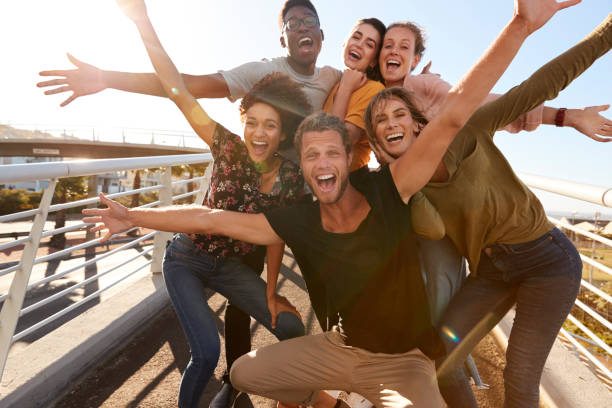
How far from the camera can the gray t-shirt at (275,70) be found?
259cm

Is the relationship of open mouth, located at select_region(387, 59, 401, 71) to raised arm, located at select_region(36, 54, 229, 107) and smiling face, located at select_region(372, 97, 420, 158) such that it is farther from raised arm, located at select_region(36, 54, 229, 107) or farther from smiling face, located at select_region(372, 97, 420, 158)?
raised arm, located at select_region(36, 54, 229, 107)

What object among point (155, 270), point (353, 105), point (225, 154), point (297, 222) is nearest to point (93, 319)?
point (155, 270)

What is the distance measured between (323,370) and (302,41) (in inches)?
84.8

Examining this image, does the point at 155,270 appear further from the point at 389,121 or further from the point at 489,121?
the point at 489,121

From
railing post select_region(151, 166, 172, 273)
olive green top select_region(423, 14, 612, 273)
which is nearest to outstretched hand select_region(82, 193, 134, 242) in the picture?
olive green top select_region(423, 14, 612, 273)

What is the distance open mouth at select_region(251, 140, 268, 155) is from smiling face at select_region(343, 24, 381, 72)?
2.76 ft

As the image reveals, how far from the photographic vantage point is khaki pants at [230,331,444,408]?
5.94ft

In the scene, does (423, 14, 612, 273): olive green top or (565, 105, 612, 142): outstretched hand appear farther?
(565, 105, 612, 142): outstretched hand

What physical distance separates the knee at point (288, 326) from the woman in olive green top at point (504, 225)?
83 centimetres

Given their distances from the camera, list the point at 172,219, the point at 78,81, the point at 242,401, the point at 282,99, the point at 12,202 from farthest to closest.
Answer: the point at 12,202
the point at 282,99
the point at 242,401
the point at 78,81
the point at 172,219

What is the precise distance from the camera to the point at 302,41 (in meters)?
2.65

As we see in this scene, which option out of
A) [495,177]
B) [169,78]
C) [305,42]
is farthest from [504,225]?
[169,78]

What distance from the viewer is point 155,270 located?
14.2 feet

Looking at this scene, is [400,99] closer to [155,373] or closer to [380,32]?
[380,32]
